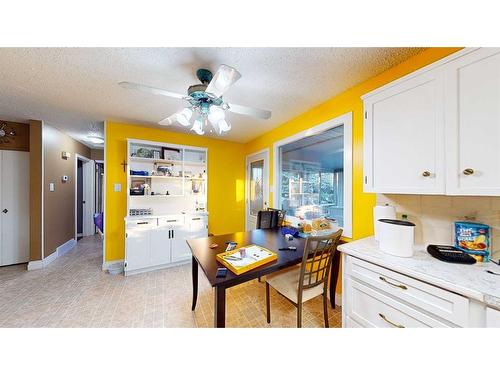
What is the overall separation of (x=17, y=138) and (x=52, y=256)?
2071mm

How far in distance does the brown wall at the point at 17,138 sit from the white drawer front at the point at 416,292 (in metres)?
4.98

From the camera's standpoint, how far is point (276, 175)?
3.01m

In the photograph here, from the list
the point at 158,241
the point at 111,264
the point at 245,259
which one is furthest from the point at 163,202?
the point at 245,259

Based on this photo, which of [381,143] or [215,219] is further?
[215,219]

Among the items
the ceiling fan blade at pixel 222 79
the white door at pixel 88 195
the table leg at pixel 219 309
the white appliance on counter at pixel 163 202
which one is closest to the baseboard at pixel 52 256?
the white door at pixel 88 195

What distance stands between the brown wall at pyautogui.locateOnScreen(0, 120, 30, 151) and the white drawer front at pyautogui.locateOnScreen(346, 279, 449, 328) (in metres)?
5.00

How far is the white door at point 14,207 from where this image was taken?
284 centimetres

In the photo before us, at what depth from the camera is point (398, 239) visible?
1132 millimetres

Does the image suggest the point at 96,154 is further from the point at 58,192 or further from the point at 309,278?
the point at 309,278

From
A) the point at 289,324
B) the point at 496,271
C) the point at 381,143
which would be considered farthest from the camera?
the point at 289,324

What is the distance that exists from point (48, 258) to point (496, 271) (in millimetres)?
5176
